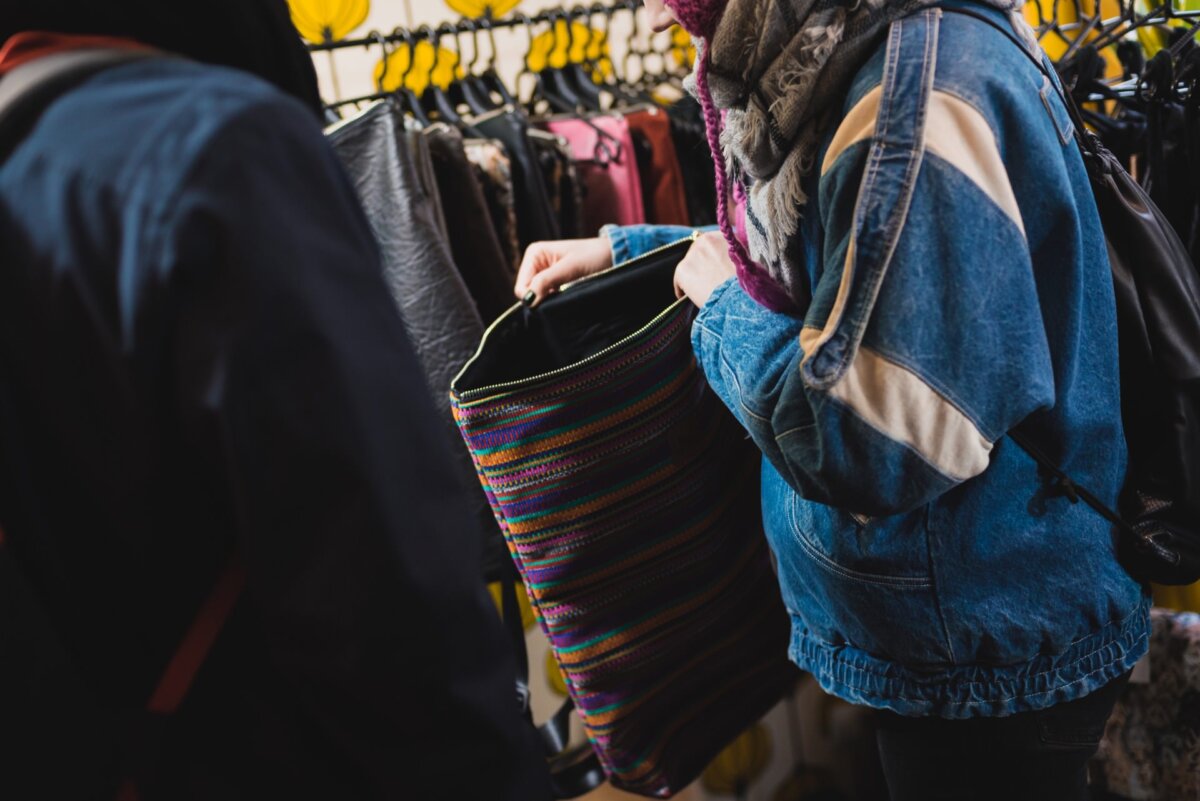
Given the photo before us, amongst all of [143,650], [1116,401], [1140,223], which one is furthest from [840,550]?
[143,650]

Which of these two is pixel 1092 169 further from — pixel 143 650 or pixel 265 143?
pixel 143 650

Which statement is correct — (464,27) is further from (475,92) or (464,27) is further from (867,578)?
(867,578)

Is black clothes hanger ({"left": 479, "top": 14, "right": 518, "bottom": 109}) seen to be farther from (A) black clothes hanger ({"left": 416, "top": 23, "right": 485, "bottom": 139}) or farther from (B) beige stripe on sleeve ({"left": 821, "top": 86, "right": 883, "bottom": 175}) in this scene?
(B) beige stripe on sleeve ({"left": 821, "top": 86, "right": 883, "bottom": 175})

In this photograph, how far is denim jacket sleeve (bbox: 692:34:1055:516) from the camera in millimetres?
604

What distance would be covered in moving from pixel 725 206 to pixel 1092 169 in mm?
309

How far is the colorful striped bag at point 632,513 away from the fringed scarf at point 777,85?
293 millimetres

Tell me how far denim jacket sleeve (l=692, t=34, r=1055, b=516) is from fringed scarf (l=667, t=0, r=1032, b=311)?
0.14 ft

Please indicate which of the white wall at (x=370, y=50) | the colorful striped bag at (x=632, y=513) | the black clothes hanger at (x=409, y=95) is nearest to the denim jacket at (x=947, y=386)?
the colorful striped bag at (x=632, y=513)

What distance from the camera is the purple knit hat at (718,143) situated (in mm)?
691

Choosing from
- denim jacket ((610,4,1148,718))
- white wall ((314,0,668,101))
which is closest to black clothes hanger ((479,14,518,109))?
white wall ((314,0,668,101))

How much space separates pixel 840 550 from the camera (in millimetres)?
797

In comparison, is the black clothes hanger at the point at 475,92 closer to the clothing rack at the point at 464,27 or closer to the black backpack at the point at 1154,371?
the clothing rack at the point at 464,27

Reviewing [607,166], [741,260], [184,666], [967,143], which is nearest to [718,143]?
[741,260]

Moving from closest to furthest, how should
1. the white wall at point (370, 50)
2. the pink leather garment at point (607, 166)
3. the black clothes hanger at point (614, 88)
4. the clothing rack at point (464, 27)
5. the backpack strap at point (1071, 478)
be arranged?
the backpack strap at point (1071, 478)
the clothing rack at point (464, 27)
the pink leather garment at point (607, 166)
the black clothes hanger at point (614, 88)
the white wall at point (370, 50)
